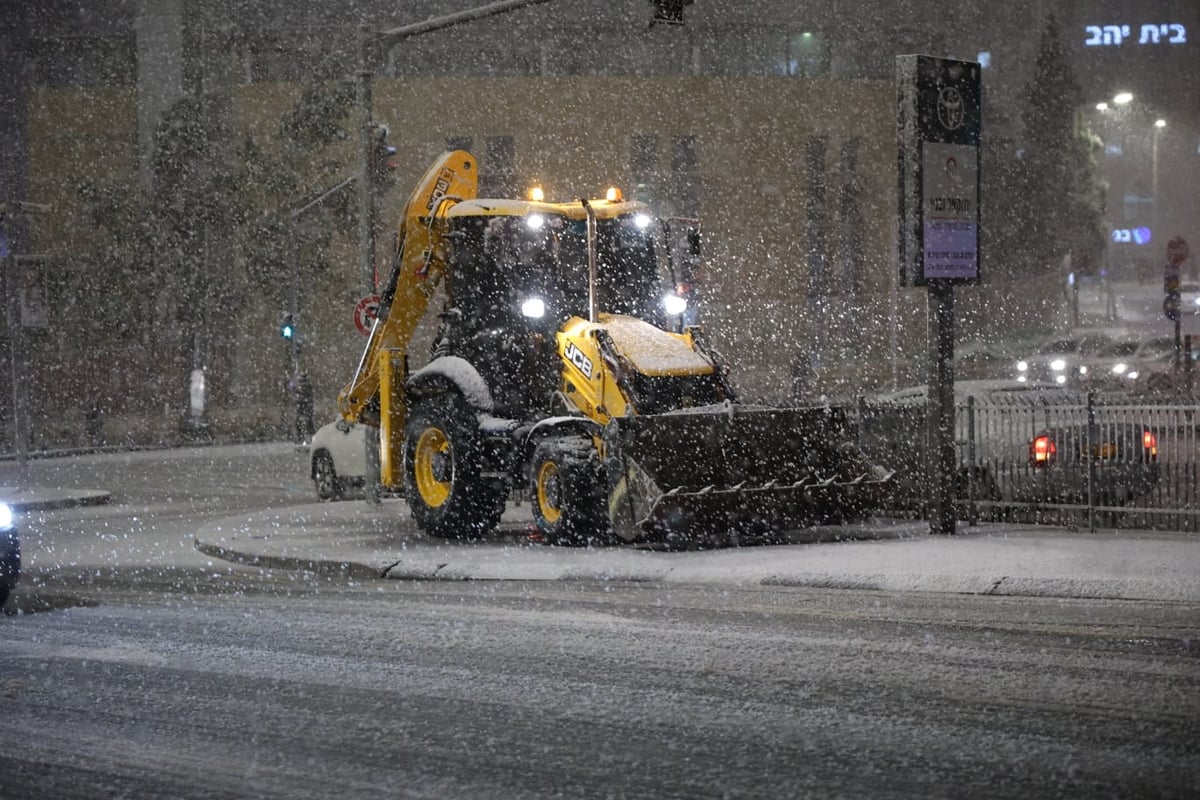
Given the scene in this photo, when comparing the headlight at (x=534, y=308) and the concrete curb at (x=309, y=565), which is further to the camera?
the headlight at (x=534, y=308)

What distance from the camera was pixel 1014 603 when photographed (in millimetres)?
12609

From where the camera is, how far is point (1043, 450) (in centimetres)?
1766

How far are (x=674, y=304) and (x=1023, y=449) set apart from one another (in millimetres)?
3962

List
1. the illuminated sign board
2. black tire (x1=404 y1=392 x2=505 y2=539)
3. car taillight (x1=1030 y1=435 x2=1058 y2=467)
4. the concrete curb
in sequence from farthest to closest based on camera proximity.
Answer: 1. the illuminated sign board
2. black tire (x1=404 y1=392 x2=505 y2=539)
3. car taillight (x1=1030 y1=435 x2=1058 y2=467)
4. the concrete curb

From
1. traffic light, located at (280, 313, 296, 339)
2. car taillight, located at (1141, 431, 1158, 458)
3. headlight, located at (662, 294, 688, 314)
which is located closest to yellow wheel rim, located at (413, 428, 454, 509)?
headlight, located at (662, 294, 688, 314)

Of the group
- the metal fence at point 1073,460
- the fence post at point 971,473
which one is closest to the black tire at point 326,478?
the metal fence at point 1073,460

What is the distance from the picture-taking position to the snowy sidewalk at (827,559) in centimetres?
1340

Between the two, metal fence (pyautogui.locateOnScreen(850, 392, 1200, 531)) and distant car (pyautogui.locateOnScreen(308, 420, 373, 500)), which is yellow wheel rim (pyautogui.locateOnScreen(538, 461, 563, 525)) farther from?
distant car (pyautogui.locateOnScreen(308, 420, 373, 500))

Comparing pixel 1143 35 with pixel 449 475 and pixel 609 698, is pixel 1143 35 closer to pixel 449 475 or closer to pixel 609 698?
pixel 449 475

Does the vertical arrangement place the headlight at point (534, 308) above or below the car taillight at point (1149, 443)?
above

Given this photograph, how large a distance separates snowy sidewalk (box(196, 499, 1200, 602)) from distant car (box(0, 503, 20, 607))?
3488 mm

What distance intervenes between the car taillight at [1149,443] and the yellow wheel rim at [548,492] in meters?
5.82

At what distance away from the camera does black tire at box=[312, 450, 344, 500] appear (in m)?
25.9

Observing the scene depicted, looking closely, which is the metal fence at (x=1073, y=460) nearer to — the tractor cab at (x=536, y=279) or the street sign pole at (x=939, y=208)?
the street sign pole at (x=939, y=208)
